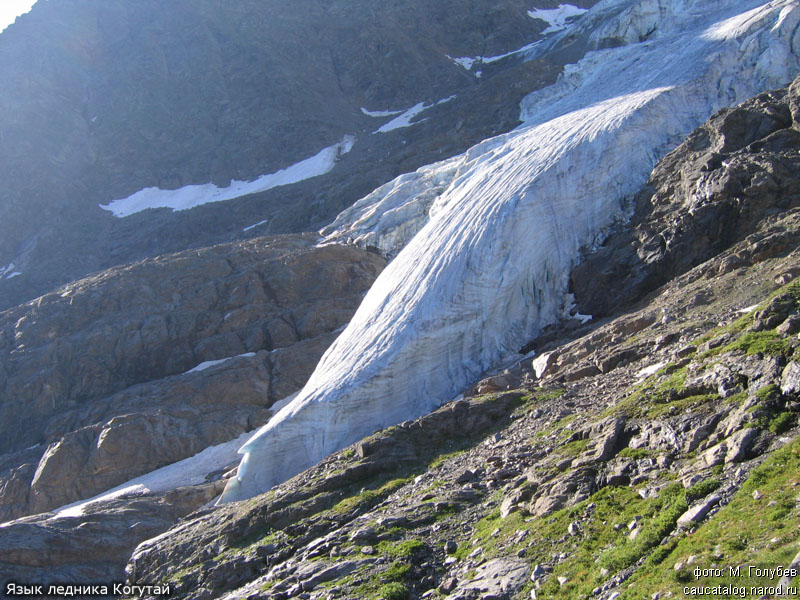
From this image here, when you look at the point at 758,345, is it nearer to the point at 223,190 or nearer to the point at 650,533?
the point at 650,533

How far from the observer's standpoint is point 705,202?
26.0 meters

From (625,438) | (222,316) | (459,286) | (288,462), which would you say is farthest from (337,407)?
(222,316)

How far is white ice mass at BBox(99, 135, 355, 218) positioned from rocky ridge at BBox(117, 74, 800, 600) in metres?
57.3

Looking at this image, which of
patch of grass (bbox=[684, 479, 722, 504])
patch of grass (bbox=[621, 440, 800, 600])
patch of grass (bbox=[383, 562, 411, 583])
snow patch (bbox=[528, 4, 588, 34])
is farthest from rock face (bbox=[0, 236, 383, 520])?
snow patch (bbox=[528, 4, 588, 34])

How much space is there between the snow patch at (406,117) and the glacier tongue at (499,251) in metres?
41.7

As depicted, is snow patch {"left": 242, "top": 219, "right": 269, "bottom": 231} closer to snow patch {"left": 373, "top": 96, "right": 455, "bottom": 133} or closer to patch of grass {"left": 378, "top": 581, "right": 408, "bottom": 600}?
snow patch {"left": 373, "top": 96, "right": 455, "bottom": 133}

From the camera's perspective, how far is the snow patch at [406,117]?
83.9 m

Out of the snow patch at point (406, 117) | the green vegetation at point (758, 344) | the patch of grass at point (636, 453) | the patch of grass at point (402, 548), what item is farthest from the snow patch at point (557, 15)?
the patch of grass at point (402, 548)

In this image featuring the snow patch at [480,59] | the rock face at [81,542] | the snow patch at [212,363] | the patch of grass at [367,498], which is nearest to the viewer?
the patch of grass at [367,498]

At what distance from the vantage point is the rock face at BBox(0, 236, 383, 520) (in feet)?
119

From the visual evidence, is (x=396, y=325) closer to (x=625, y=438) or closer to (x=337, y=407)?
(x=337, y=407)

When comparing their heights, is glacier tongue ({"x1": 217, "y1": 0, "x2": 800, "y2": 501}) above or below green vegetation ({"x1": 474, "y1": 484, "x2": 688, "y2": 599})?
above

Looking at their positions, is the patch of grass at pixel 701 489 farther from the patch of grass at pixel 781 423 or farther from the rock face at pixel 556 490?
the patch of grass at pixel 781 423

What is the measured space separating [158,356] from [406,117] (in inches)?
1973
